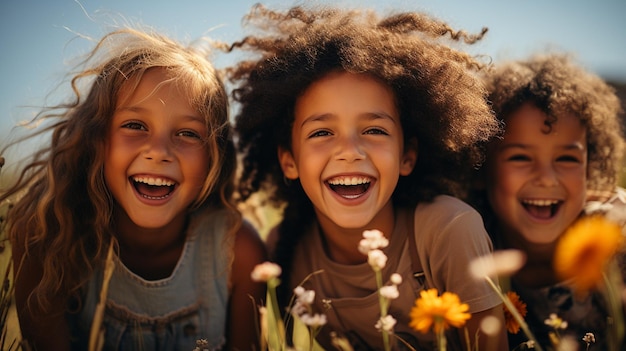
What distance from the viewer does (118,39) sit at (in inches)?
A: 114

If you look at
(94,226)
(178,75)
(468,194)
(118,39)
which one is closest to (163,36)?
(118,39)

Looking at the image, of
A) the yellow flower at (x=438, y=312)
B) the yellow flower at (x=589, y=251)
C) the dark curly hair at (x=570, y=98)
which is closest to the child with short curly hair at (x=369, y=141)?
the dark curly hair at (x=570, y=98)

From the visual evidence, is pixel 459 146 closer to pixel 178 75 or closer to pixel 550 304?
pixel 550 304

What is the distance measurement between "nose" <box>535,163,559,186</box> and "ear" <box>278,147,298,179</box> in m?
1.28

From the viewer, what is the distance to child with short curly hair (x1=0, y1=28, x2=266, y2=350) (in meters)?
2.62

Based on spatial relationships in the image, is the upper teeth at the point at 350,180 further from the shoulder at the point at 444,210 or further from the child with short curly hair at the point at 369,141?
the shoulder at the point at 444,210

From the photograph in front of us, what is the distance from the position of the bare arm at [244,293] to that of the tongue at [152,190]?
440 millimetres

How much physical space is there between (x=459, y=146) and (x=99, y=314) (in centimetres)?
191

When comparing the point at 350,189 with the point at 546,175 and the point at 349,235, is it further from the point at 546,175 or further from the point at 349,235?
the point at 546,175

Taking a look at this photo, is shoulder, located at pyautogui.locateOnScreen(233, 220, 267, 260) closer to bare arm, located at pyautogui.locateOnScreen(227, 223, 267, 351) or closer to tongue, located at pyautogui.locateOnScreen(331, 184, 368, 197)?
bare arm, located at pyautogui.locateOnScreen(227, 223, 267, 351)

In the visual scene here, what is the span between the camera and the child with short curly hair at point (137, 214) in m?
2.62

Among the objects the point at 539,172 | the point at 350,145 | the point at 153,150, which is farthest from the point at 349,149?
the point at 539,172

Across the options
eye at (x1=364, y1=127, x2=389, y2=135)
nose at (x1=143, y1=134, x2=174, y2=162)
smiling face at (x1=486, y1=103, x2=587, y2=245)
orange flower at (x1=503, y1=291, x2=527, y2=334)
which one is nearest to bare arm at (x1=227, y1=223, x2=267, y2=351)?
nose at (x1=143, y1=134, x2=174, y2=162)

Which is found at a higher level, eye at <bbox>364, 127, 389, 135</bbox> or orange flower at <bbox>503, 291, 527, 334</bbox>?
eye at <bbox>364, 127, 389, 135</bbox>
